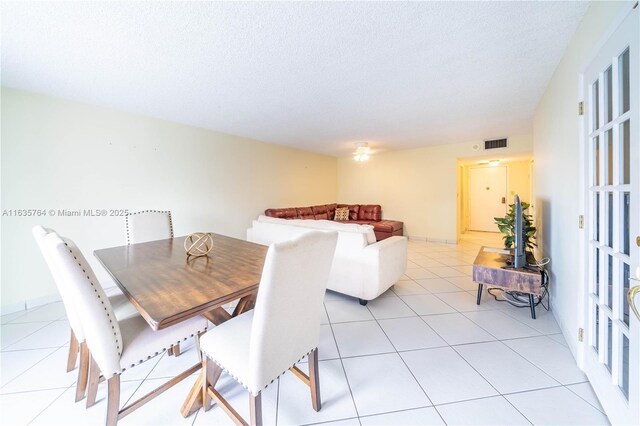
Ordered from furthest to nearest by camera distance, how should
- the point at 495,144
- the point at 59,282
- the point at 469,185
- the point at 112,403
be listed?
the point at 469,185 → the point at 495,144 → the point at 59,282 → the point at 112,403

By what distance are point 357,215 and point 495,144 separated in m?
3.38

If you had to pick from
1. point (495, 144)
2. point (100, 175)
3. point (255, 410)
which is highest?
point (495, 144)

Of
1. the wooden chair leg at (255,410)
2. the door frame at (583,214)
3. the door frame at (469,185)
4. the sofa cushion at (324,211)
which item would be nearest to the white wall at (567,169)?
the door frame at (583,214)

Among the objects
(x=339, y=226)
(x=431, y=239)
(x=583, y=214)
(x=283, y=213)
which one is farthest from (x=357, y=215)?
(x=583, y=214)

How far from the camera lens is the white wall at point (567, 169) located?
1450 millimetres

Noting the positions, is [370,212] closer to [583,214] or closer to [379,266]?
[379,266]

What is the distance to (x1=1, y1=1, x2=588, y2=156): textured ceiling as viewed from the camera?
1486mm

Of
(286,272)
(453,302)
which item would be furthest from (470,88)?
(286,272)

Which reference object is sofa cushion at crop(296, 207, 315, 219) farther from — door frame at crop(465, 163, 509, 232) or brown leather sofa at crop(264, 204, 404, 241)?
door frame at crop(465, 163, 509, 232)

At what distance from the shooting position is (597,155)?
138cm

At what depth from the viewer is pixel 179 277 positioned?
4.18ft

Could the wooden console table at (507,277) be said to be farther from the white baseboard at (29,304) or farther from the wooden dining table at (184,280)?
the white baseboard at (29,304)

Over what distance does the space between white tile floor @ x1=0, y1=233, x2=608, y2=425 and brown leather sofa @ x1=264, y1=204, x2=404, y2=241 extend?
10.1 feet

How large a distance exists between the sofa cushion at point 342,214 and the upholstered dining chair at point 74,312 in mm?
5225
